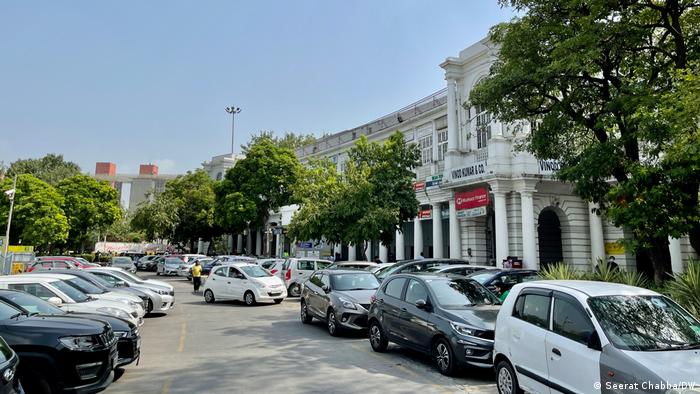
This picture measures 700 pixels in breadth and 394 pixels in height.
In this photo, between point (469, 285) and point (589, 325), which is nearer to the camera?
point (589, 325)

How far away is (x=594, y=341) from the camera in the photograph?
16.1 ft

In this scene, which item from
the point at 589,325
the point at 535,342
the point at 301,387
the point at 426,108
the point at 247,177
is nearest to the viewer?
the point at 589,325

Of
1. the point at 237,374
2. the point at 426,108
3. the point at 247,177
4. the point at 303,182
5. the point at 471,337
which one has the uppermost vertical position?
the point at 426,108

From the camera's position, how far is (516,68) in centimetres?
1293

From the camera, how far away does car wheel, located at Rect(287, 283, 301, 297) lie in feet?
67.2

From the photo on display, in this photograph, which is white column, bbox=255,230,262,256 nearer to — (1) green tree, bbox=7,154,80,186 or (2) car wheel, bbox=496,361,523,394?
(1) green tree, bbox=7,154,80,186

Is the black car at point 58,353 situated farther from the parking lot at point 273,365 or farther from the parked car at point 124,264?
the parked car at point 124,264

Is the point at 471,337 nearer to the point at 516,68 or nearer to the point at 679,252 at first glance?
the point at 516,68

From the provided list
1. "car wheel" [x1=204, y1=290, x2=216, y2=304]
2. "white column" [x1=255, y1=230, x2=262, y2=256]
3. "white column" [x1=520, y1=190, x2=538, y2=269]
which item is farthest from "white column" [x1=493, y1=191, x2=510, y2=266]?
"white column" [x1=255, y1=230, x2=262, y2=256]

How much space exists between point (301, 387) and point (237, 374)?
55.2 inches

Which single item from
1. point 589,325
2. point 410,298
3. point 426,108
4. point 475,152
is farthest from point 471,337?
point 426,108

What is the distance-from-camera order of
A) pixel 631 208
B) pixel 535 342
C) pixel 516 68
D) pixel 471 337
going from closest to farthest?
pixel 535 342
pixel 471 337
pixel 631 208
pixel 516 68

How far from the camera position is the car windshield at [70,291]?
9.91m

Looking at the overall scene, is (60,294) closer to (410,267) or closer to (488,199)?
(410,267)
